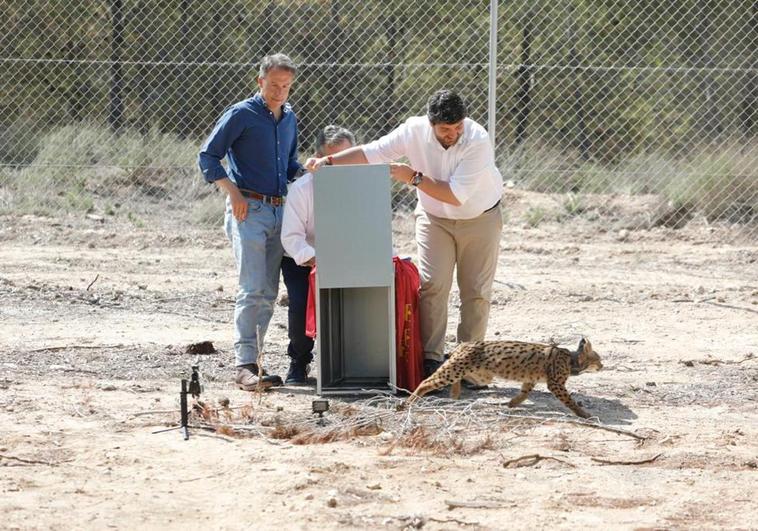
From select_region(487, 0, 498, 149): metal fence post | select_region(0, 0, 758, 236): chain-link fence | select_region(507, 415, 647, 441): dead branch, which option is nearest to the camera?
select_region(507, 415, 647, 441): dead branch

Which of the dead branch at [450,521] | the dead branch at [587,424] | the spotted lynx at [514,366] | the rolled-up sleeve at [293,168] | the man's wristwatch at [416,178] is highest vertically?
the rolled-up sleeve at [293,168]

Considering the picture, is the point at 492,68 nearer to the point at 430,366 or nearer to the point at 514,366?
the point at 430,366

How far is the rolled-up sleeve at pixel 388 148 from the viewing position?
23.7 feet

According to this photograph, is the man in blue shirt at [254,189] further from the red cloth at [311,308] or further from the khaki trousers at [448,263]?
the khaki trousers at [448,263]

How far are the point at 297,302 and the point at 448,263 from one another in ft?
3.08

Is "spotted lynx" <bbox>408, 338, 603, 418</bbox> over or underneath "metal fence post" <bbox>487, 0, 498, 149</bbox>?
underneath

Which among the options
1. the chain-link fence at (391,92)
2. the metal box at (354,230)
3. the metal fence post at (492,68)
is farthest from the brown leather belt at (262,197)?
the chain-link fence at (391,92)

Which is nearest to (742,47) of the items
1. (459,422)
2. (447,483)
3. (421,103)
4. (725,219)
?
(725,219)

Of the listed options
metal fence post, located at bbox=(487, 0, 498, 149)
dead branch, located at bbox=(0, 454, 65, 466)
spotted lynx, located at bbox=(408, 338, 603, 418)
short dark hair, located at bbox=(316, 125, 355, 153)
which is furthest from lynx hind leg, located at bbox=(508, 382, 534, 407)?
metal fence post, located at bbox=(487, 0, 498, 149)

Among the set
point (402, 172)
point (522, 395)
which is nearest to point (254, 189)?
point (402, 172)

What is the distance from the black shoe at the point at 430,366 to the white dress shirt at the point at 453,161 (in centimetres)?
87

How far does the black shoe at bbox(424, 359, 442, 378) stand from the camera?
735 centimetres

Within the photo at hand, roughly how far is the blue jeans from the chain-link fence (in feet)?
21.4

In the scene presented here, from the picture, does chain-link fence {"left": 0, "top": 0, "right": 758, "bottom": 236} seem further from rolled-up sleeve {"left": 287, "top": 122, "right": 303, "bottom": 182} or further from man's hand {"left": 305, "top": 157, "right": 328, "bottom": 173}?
man's hand {"left": 305, "top": 157, "right": 328, "bottom": 173}
